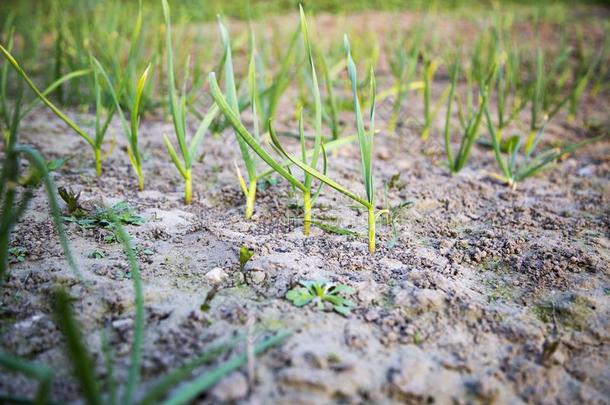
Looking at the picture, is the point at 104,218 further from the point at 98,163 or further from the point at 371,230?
the point at 371,230

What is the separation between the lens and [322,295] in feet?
3.94

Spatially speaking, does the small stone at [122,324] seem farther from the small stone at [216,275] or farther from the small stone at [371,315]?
the small stone at [371,315]

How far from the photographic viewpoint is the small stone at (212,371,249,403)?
914mm

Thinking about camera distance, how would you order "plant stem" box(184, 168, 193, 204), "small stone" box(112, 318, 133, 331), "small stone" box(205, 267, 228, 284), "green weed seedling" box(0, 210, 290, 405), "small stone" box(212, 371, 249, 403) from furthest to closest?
"plant stem" box(184, 168, 193, 204)
"small stone" box(205, 267, 228, 284)
"small stone" box(112, 318, 133, 331)
"small stone" box(212, 371, 249, 403)
"green weed seedling" box(0, 210, 290, 405)

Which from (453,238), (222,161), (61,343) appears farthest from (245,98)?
(61,343)

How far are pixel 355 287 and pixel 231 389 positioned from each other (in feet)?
1.42

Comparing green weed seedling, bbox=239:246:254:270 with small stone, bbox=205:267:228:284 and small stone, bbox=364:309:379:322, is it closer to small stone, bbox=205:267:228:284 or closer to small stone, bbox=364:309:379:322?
small stone, bbox=205:267:228:284

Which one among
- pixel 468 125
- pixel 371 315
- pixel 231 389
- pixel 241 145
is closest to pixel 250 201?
pixel 241 145

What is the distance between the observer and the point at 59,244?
135cm

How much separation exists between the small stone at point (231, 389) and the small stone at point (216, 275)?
35 centimetres

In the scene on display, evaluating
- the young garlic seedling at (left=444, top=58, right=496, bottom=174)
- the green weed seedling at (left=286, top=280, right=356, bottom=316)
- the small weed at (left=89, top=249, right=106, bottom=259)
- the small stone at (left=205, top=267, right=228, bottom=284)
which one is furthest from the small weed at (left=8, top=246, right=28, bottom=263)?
the young garlic seedling at (left=444, top=58, right=496, bottom=174)

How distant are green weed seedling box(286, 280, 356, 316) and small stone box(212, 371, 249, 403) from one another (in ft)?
0.87

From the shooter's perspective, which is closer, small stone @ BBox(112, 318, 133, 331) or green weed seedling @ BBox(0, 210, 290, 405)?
green weed seedling @ BBox(0, 210, 290, 405)

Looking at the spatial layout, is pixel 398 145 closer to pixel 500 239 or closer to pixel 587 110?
pixel 500 239
